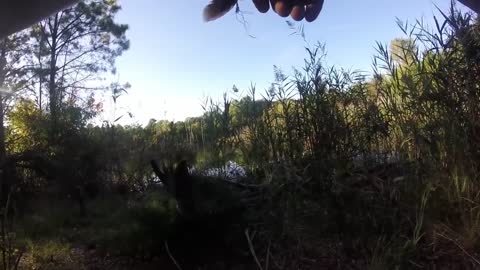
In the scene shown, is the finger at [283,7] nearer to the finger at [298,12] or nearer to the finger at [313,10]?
the finger at [298,12]

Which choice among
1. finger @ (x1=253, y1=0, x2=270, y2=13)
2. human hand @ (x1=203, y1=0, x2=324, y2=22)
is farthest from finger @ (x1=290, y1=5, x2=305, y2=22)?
finger @ (x1=253, y1=0, x2=270, y2=13)

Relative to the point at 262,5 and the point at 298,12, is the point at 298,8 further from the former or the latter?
the point at 262,5

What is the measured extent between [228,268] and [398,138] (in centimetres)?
212

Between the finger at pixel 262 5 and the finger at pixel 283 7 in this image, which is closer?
the finger at pixel 283 7

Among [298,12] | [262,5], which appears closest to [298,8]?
[298,12]

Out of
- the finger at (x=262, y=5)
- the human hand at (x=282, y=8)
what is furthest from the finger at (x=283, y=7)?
the finger at (x=262, y=5)

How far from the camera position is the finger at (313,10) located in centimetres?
391

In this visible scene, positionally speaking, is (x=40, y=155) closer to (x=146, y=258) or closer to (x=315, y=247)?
(x=146, y=258)

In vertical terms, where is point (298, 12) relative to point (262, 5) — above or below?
below

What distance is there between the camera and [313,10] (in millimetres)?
3928

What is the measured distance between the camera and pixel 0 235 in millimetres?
3848

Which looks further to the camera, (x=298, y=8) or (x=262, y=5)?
(x=262, y=5)

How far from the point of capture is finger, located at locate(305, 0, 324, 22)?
3.91 m

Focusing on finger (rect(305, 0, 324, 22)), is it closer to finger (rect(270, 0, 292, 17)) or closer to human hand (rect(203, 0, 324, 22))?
human hand (rect(203, 0, 324, 22))
